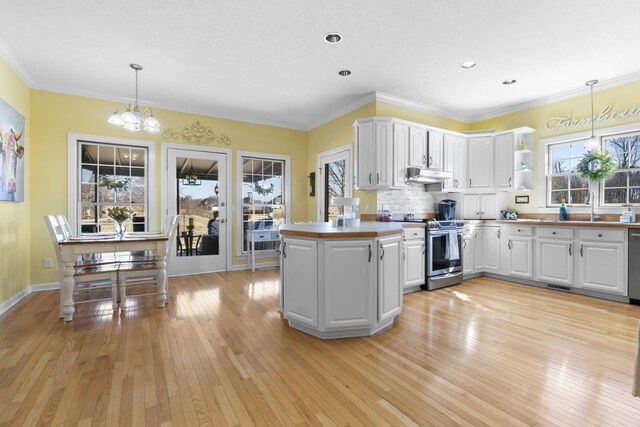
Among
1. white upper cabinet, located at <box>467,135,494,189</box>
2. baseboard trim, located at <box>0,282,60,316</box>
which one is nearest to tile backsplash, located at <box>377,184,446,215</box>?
white upper cabinet, located at <box>467,135,494,189</box>

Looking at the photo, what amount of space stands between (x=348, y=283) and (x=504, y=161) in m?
3.95

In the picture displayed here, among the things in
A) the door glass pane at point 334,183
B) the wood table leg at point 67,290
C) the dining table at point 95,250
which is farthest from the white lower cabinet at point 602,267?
the wood table leg at point 67,290

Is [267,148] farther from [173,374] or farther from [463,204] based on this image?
[173,374]

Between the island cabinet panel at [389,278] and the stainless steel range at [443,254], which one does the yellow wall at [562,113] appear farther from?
the island cabinet panel at [389,278]

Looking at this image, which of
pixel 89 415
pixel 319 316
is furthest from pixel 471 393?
pixel 89 415

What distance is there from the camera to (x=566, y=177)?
4730 millimetres

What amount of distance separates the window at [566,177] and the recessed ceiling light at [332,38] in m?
3.95

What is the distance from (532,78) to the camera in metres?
4.07

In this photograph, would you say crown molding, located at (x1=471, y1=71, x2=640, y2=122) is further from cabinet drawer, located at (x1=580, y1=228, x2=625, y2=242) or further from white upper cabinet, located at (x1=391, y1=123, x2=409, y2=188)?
white upper cabinet, located at (x1=391, y1=123, x2=409, y2=188)

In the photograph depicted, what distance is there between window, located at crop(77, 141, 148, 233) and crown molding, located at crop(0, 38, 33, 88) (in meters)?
0.92

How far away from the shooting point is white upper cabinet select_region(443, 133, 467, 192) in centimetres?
494

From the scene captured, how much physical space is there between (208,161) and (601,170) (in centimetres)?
594

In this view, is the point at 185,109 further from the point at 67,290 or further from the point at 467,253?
the point at 467,253

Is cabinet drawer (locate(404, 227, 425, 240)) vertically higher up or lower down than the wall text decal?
lower down
